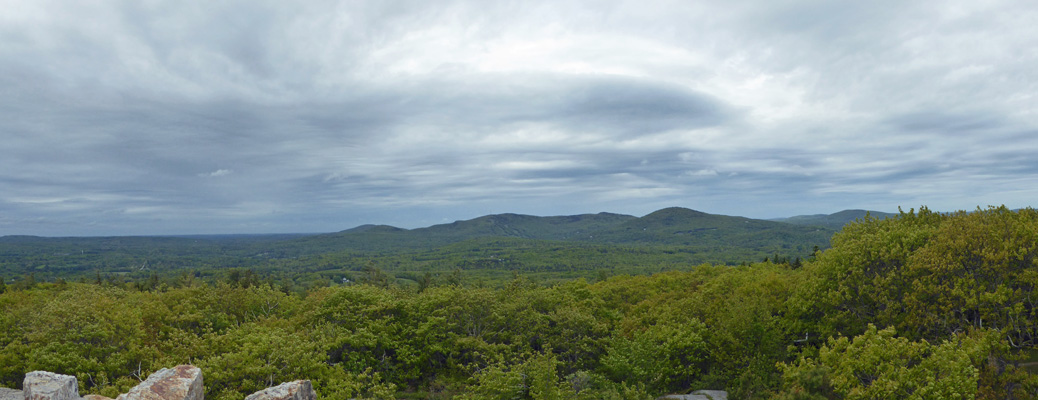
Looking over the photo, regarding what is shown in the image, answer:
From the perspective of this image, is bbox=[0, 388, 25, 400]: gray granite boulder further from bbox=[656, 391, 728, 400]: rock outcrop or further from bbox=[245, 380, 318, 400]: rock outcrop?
bbox=[656, 391, 728, 400]: rock outcrop

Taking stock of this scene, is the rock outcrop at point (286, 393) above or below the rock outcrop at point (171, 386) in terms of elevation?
below

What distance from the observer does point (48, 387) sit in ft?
78.8

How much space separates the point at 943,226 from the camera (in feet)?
111

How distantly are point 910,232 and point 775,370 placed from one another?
1302 centimetres

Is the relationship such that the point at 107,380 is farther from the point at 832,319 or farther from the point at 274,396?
the point at 832,319

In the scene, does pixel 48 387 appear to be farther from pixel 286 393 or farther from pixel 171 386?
pixel 286 393

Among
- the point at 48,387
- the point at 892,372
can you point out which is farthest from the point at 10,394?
the point at 892,372

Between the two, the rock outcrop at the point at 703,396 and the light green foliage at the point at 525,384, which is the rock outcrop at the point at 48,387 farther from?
the rock outcrop at the point at 703,396

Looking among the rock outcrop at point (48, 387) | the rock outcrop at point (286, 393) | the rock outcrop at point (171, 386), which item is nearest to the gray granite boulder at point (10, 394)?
the rock outcrop at point (48, 387)

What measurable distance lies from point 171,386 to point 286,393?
5337 millimetres

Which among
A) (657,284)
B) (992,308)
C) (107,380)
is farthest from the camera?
(657,284)

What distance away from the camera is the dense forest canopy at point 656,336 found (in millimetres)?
25609

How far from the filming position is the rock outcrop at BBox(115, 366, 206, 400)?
860 inches

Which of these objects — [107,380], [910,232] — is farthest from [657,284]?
[107,380]
